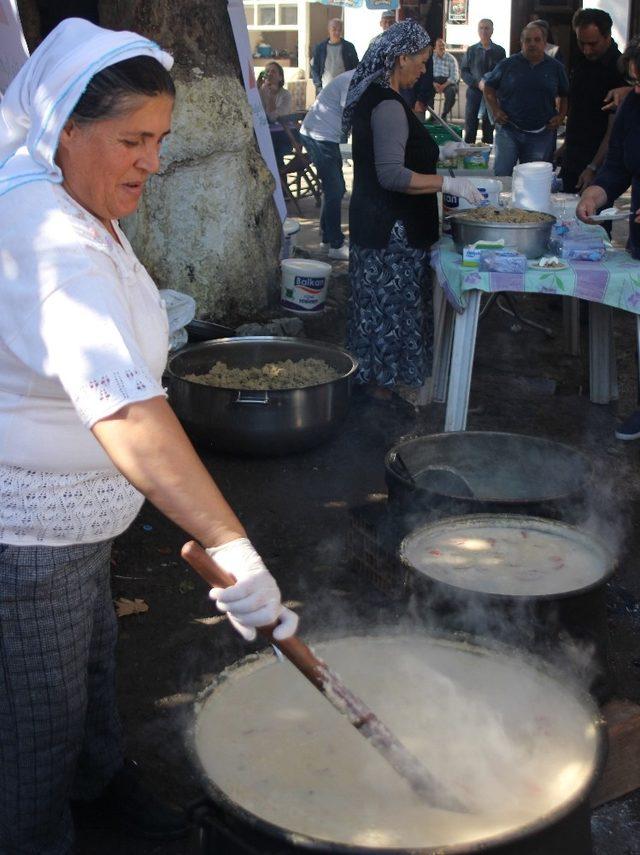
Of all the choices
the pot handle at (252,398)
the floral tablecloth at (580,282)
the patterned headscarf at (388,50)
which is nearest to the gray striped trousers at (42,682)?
the pot handle at (252,398)

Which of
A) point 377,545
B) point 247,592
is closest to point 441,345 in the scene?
point 377,545

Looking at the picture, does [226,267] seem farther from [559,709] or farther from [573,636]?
[559,709]

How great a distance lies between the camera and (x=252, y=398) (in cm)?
491

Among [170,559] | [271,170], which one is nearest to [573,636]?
[170,559]

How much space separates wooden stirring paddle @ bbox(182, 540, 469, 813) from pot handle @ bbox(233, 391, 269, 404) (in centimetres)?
324

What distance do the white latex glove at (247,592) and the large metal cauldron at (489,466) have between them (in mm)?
1768

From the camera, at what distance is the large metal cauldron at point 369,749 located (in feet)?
5.19

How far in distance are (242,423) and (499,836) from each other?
11.7 feet

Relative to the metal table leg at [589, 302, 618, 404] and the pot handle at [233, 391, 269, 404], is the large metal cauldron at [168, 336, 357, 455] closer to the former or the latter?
the pot handle at [233, 391, 269, 404]

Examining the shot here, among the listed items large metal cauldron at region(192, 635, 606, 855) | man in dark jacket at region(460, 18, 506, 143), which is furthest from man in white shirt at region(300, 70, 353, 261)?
large metal cauldron at region(192, 635, 606, 855)

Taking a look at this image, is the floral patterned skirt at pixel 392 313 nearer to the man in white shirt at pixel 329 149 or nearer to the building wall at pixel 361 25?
the man in white shirt at pixel 329 149

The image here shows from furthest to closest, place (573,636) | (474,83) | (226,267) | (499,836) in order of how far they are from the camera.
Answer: (474,83) → (226,267) → (573,636) → (499,836)

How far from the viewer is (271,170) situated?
7.71 metres

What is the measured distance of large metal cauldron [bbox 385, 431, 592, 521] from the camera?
11.6 feet
